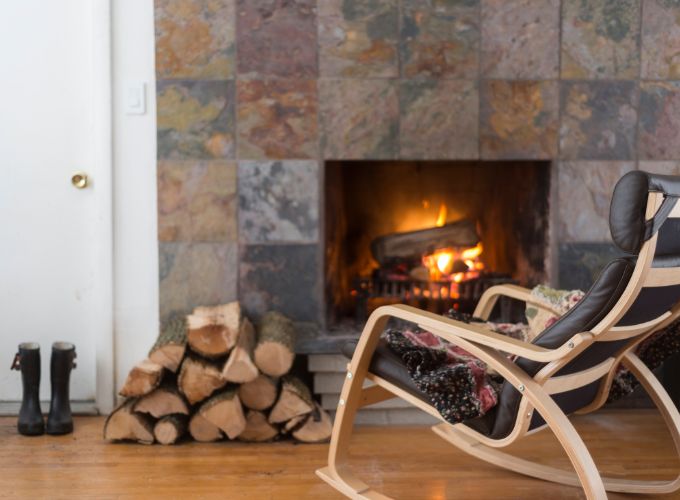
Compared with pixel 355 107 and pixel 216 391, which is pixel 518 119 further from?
pixel 216 391

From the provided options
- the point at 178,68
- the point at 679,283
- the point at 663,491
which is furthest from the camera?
the point at 178,68

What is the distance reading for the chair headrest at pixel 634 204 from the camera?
6.55 feet

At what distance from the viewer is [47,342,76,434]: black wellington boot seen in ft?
10.5

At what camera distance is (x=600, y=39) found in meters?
3.35

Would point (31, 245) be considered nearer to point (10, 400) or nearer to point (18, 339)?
point (18, 339)

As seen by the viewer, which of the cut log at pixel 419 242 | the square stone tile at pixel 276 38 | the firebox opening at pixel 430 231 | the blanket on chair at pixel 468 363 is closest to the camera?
the blanket on chair at pixel 468 363

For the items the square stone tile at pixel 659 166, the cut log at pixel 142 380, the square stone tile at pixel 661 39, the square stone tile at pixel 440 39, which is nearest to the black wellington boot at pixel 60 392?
the cut log at pixel 142 380

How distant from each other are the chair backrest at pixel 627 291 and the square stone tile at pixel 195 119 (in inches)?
63.3

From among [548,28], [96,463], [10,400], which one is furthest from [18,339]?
[548,28]

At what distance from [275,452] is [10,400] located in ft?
3.94

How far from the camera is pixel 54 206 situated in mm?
3436

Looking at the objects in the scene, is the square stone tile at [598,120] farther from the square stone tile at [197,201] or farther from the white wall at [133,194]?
the white wall at [133,194]

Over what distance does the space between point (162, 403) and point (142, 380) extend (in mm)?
119

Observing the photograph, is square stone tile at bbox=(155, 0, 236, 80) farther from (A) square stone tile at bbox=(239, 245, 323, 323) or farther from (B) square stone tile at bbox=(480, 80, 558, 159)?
(B) square stone tile at bbox=(480, 80, 558, 159)
